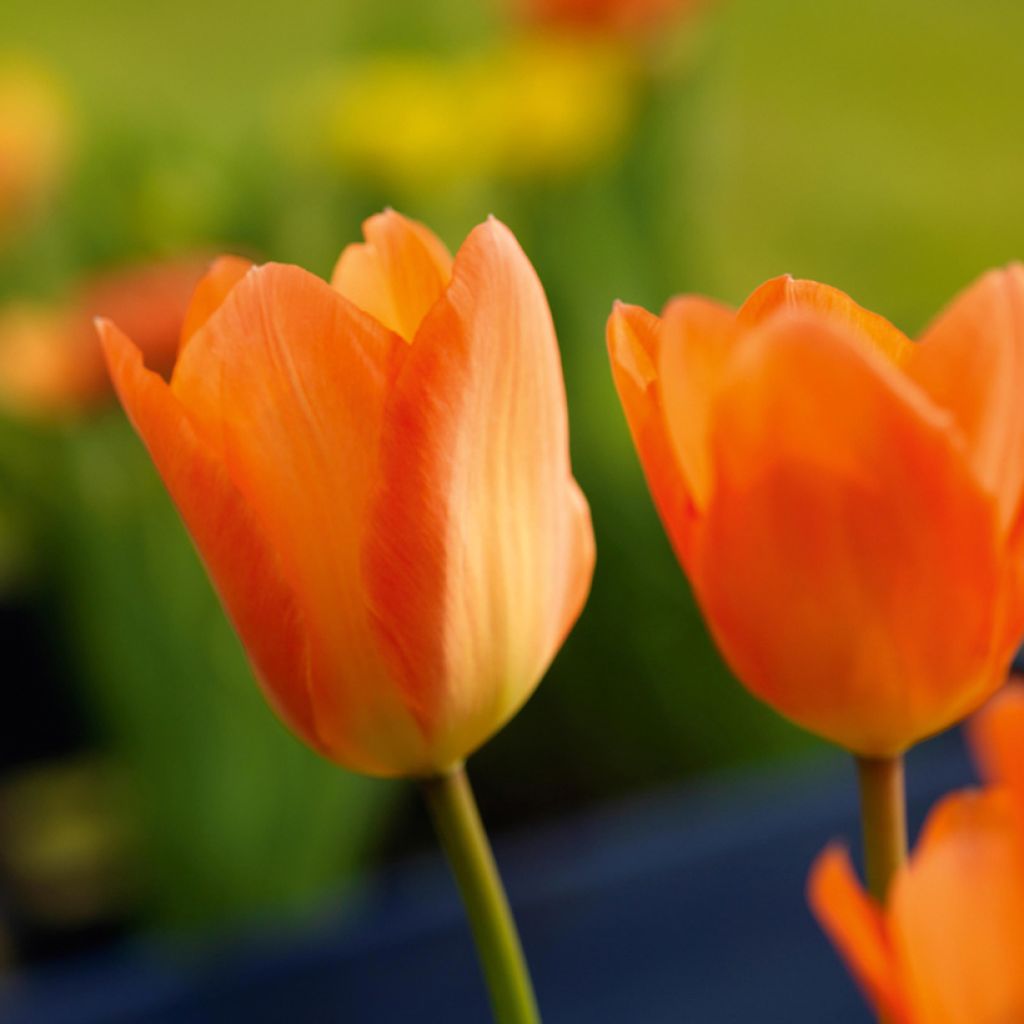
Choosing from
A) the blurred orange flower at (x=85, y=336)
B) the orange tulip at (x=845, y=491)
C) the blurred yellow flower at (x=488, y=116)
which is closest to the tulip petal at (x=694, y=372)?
the orange tulip at (x=845, y=491)

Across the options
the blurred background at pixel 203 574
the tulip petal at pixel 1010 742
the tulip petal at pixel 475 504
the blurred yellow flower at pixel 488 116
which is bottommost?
the blurred background at pixel 203 574

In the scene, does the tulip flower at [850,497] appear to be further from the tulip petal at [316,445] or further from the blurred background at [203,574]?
the blurred background at [203,574]

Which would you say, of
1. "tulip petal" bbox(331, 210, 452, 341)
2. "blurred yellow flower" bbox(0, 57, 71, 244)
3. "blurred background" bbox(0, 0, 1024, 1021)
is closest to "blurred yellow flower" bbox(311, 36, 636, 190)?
"blurred background" bbox(0, 0, 1024, 1021)

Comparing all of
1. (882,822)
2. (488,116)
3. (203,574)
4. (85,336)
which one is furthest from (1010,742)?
(488,116)

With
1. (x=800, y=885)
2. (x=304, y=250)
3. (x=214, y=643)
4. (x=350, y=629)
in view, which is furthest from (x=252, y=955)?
(x=350, y=629)

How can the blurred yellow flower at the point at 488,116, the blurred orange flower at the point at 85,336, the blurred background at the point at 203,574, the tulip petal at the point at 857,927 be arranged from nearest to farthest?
the tulip petal at the point at 857,927, the blurred orange flower at the point at 85,336, the blurred background at the point at 203,574, the blurred yellow flower at the point at 488,116

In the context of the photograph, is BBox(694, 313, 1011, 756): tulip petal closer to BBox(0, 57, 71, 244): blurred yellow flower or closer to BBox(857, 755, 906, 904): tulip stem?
BBox(857, 755, 906, 904): tulip stem
